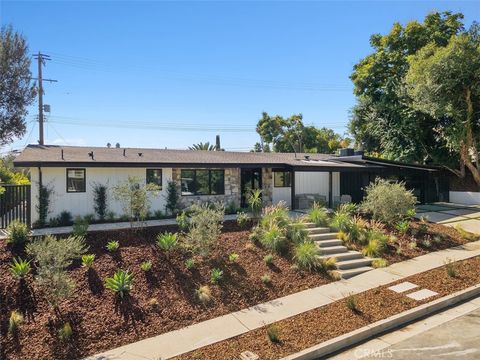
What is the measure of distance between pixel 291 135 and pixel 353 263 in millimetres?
36124

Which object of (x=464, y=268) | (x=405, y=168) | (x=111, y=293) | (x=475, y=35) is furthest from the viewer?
(x=405, y=168)

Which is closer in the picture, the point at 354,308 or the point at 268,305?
the point at 354,308

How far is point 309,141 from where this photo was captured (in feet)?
149

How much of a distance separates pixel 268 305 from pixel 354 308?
77.7 inches

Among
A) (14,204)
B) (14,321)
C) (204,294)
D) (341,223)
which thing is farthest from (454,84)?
(14,204)

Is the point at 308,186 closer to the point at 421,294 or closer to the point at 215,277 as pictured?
the point at 421,294

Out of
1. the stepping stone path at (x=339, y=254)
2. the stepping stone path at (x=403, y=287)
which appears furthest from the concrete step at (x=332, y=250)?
the stepping stone path at (x=403, y=287)

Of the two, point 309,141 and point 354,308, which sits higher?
point 309,141

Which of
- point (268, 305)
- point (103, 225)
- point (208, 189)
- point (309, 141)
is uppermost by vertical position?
point (309, 141)

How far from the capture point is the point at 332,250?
11.1 m

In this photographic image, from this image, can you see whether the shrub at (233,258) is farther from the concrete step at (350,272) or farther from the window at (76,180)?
the window at (76,180)

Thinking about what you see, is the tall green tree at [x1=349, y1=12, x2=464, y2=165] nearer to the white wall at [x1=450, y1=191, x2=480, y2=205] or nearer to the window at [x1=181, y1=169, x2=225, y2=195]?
the white wall at [x1=450, y1=191, x2=480, y2=205]

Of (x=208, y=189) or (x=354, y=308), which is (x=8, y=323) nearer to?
(x=354, y=308)

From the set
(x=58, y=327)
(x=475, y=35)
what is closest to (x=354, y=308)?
(x=58, y=327)
